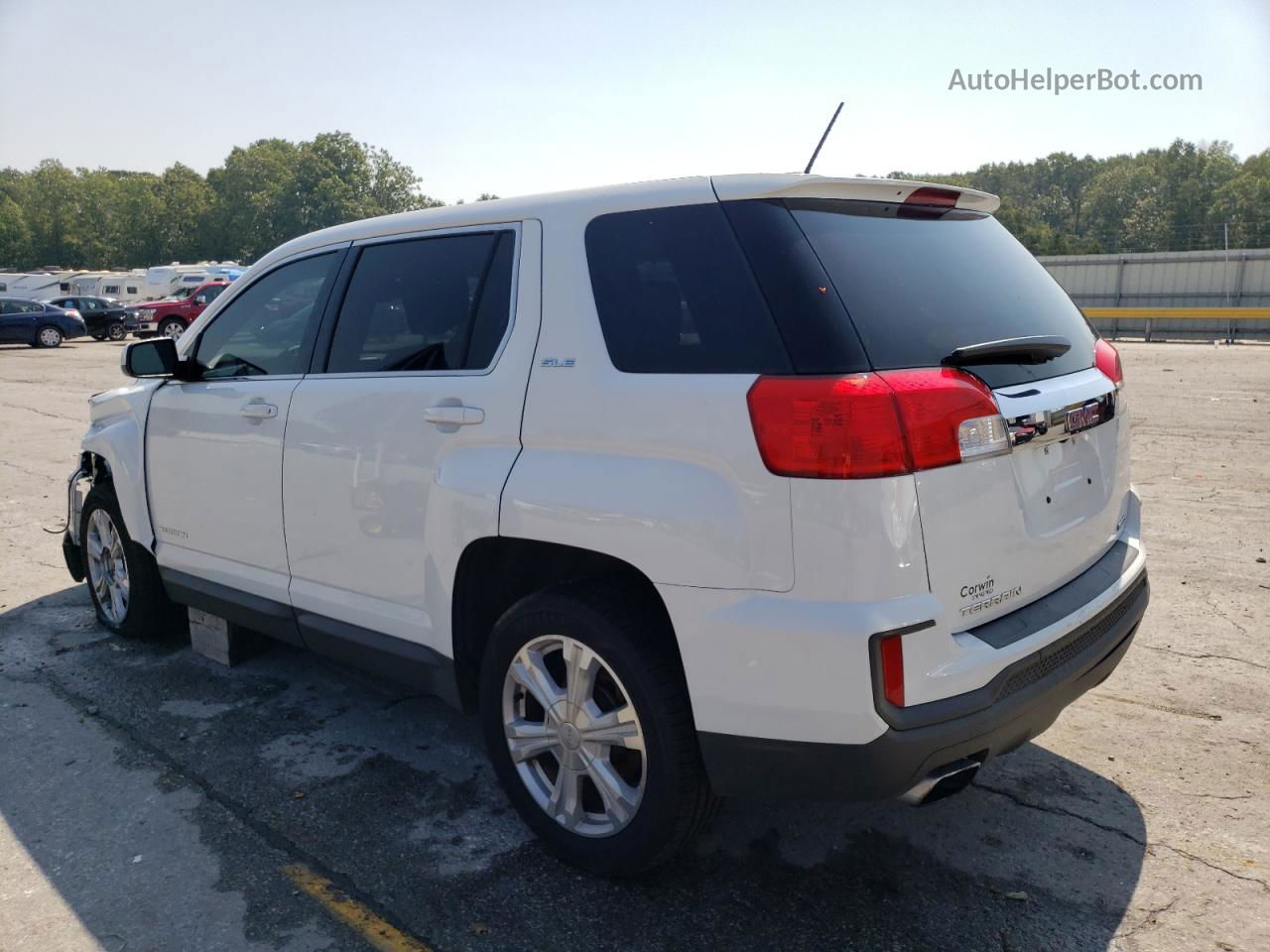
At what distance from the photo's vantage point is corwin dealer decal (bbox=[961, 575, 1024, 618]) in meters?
2.39

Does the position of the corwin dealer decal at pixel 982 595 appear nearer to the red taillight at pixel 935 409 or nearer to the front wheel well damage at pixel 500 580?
the red taillight at pixel 935 409

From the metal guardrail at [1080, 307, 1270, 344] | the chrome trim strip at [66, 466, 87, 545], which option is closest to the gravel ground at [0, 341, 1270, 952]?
the chrome trim strip at [66, 466, 87, 545]

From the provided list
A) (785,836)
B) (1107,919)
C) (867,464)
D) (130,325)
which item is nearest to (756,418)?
(867,464)

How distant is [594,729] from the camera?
2.79 meters

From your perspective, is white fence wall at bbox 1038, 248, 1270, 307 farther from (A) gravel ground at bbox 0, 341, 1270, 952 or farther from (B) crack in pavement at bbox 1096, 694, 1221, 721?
(A) gravel ground at bbox 0, 341, 1270, 952

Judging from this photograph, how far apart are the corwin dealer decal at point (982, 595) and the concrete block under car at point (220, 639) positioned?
136 inches

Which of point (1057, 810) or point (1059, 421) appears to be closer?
point (1059, 421)

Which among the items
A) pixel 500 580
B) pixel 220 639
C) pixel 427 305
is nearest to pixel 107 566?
pixel 220 639

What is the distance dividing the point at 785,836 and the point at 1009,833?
2.31ft

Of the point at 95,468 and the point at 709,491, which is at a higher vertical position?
the point at 709,491

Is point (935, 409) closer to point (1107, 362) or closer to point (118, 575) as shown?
point (1107, 362)

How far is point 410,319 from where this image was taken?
341cm

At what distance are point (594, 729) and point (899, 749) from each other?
887 mm

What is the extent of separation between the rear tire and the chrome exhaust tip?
383cm
